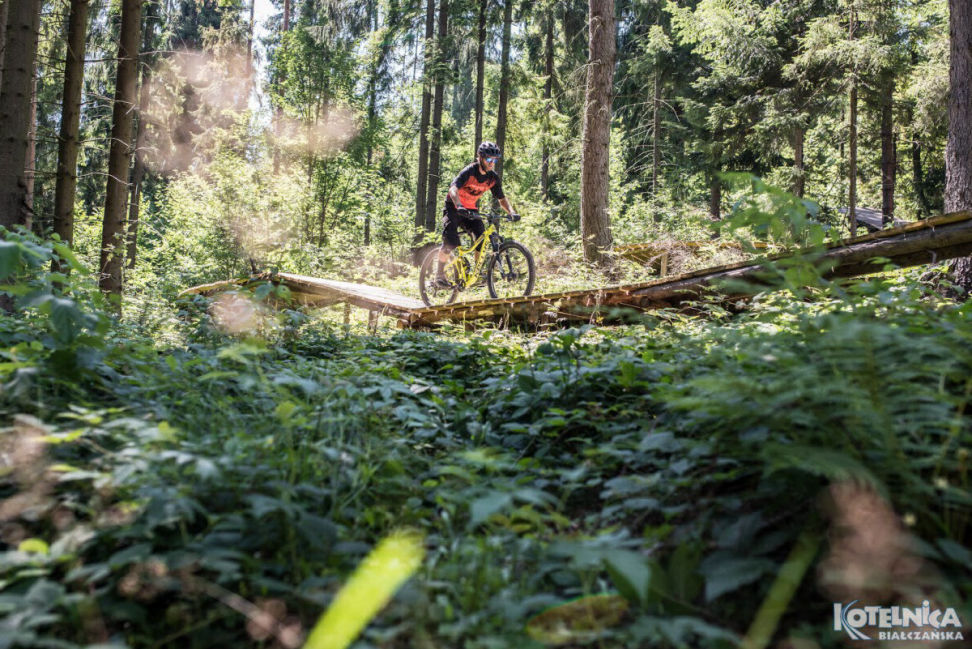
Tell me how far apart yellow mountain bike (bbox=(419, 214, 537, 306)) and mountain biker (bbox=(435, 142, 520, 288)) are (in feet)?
0.31

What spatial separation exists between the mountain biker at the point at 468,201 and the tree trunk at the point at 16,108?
5.65 meters

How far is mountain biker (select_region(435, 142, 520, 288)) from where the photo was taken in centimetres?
928

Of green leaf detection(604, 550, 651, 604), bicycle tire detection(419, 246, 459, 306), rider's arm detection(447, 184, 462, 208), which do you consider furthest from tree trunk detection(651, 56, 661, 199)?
green leaf detection(604, 550, 651, 604)

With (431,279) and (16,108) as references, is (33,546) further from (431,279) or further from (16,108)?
(16,108)

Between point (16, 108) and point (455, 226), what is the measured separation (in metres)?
6.01

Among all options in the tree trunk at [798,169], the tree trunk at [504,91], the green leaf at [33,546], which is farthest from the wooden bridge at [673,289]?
the tree trunk at [504,91]

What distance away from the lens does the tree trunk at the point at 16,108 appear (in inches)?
318

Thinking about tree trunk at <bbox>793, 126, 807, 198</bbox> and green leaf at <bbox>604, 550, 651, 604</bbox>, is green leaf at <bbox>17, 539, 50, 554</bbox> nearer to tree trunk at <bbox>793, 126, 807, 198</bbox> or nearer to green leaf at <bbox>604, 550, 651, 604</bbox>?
green leaf at <bbox>604, 550, 651, 604</bbox>

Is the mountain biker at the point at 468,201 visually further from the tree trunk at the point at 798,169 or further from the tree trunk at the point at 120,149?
the tree trunk at the point at 798,169

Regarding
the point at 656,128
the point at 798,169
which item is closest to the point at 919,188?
the point at 798,169

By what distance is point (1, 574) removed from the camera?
70.6 inches

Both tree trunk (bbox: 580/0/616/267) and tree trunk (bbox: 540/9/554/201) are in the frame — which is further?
tree trunk (bbox: 540/9/554/201)

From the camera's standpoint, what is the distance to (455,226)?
970 cm

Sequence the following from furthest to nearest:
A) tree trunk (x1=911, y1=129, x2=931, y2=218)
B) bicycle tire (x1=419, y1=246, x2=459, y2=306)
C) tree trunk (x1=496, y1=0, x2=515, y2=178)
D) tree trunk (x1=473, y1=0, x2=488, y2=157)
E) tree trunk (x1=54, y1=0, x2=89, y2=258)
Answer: tree trunk (x1=911, y1=129, x2=931, y2=218)
tree trunk (x1=496, y1=0, x2=515, y2=178)
tree trunk (x1=473, y1=0, x2=488, y2=157)
bicycle tire (x1=419, y1=246, x2=459, y2=306)
tree trunk (x1=54, y1=0, x2=89, y2=258)
